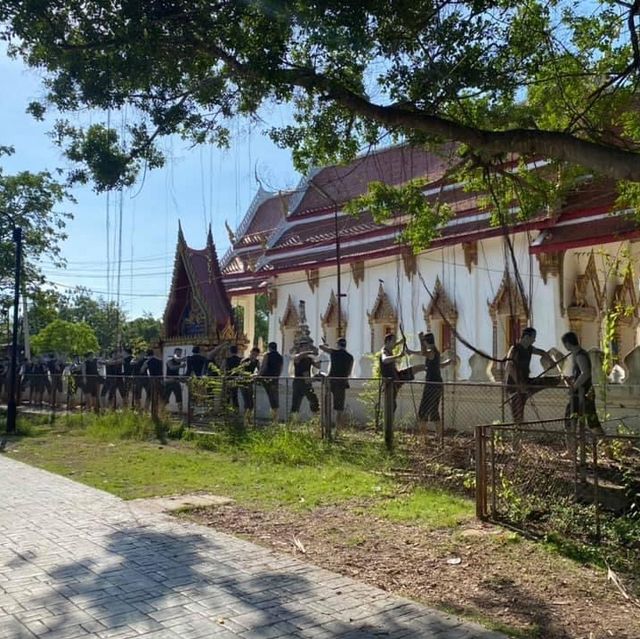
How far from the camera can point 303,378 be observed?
42.1 ft

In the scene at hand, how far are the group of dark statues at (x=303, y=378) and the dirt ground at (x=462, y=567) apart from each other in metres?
2.10

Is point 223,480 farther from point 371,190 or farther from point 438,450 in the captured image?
point 371,190

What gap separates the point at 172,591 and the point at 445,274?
52.3ft

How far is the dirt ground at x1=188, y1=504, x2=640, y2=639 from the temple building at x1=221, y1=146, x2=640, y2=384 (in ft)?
17.2

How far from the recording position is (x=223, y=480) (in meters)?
9.58

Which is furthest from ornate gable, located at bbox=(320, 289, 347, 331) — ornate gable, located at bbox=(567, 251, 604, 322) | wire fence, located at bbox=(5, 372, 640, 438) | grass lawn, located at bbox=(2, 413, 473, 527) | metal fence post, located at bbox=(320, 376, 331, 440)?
metal fence post, located at bbox=(320, 376, 331, 440)

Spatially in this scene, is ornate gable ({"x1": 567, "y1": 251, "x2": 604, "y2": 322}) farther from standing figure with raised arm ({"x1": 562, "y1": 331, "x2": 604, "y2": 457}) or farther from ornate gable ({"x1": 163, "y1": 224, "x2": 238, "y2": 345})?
ornate gable ({"x1": 163, "y1": 224, "x2": 238, "y2": 345})

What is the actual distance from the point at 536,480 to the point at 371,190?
4.91 metres

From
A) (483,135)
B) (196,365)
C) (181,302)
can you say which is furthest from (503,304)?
(483,135)

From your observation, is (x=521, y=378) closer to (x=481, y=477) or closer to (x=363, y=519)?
(x=481, y=477)

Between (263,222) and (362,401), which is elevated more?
(263,222)

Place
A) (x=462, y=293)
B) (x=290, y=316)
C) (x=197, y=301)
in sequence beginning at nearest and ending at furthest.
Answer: (x=462, y=293) → (x=197, y=301) → (x=290, y=316)

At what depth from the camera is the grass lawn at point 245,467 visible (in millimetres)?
8180

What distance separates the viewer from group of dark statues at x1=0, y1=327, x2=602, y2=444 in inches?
390
